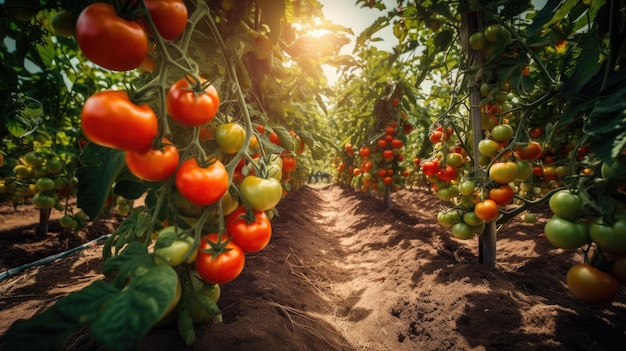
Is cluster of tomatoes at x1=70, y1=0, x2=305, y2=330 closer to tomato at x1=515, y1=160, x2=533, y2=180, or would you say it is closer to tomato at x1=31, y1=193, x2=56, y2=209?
tomato at x1=515, y1=160, x2=533, y2=180

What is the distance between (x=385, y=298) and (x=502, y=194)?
1396mm

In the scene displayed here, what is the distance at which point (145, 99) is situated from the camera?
81 cm

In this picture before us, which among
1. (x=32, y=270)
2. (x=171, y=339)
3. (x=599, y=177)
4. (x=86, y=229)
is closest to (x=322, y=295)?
(x=171, y=339)

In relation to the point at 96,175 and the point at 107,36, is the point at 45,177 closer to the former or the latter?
the point at 96,175

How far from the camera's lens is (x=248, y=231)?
3.18 feet

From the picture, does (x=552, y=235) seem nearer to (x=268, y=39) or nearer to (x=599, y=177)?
(x=599, y=177)

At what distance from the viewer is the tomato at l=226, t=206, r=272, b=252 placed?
3.17 feet

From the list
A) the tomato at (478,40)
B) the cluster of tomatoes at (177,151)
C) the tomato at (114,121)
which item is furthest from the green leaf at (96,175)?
A: the tomato at (478,40)

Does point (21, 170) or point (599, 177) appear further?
point (21, 170)

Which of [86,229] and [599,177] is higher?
[599,177]

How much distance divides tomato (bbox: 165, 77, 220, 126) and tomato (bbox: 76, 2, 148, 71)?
15 centimetres

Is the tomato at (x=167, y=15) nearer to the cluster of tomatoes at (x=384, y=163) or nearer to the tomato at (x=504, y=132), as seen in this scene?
the tomato at (x=504, y=132)

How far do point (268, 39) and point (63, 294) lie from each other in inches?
112

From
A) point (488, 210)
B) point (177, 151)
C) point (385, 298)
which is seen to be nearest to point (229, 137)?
point (177, 151)
